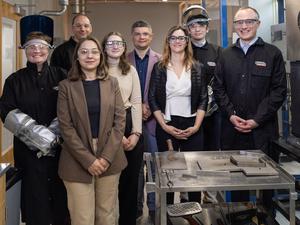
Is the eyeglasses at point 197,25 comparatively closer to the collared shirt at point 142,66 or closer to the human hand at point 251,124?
the collared shirt at point 142,66

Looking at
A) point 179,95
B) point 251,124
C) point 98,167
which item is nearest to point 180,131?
point 179,95

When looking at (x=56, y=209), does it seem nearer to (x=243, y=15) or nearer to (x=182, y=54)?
(x=182, y=54)

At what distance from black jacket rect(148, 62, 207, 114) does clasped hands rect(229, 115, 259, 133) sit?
8.9 inches

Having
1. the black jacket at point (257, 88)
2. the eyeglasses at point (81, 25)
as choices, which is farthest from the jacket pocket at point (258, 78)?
the eyeglasses at point (81, 25)

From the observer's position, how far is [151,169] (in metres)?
1.99

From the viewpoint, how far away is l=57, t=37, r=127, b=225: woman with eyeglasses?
2.09 m

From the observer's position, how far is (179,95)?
8.34ft

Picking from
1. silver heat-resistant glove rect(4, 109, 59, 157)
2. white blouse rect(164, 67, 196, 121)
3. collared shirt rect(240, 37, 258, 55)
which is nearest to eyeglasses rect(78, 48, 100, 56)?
silver heat-resistant glove rect(4, 109, 59, 157)

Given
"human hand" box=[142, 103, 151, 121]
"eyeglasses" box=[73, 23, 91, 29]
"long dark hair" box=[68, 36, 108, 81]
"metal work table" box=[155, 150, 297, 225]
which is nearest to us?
"metal work table" box=[155, 150, 297, 225]

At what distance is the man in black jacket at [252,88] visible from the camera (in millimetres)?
2451

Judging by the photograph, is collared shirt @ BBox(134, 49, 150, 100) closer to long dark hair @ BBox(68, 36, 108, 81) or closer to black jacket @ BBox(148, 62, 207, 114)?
black jacket @ BBox(148, 62, 207, 114)

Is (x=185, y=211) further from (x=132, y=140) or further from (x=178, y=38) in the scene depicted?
(x=178, y=38)

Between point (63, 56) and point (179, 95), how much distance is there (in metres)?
1.00

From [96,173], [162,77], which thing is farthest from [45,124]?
[162,77]
